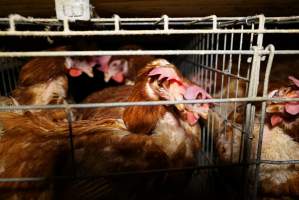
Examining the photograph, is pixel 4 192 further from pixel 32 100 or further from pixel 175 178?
pixel 32 100

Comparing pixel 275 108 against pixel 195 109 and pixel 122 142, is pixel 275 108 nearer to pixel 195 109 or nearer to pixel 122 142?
pixel 195 109

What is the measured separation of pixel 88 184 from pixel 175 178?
396 millimetres

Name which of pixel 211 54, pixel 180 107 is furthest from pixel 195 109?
pixel 211 54

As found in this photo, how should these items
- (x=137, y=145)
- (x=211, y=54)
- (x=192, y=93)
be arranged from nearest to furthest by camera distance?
(x=211, y=54), (x=137, y=145), (x=192, y=93)

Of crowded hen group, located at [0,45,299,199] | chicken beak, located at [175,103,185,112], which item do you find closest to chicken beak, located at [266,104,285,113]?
crowded hen group, located at [0,45,299,199]

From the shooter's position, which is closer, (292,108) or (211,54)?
(211,54)

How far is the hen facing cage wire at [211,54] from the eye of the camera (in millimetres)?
760

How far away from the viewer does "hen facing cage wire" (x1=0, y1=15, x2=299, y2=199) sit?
0.76 metres

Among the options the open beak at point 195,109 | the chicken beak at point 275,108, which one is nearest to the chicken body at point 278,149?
the chicken beak at point 275,108

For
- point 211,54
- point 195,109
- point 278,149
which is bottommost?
point 278,149

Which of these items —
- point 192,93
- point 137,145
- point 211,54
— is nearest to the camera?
point 211,54

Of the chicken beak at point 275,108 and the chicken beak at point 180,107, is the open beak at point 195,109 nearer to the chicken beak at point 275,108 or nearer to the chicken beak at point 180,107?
the chicken beak at point 180,107

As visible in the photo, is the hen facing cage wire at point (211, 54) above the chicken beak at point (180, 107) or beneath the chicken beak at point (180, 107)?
above

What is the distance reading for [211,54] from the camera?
945 mm
